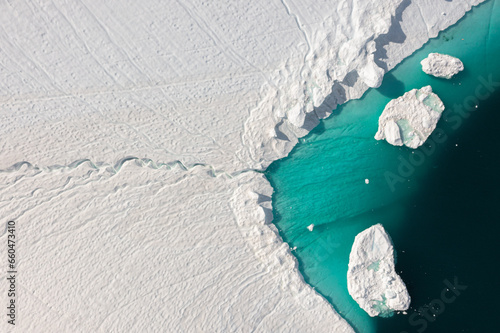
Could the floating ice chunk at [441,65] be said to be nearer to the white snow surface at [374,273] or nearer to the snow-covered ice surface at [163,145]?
the snow-covered ice surface at [163,145]

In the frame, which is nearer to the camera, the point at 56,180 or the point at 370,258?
the point at 56,180

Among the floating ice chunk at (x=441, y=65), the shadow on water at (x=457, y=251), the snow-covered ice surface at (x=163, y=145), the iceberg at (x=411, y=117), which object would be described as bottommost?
the shadow on water at (x=457, y=251)

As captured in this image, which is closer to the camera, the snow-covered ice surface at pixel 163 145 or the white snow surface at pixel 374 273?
the snow-covered ice surface at pixel 163 145

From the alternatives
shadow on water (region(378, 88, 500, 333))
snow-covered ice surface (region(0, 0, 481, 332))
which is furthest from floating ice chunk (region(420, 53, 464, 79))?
shadow on water (region(378, 88, 500, 333))

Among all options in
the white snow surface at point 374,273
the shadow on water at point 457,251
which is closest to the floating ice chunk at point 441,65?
the shadow on water at point 457,251

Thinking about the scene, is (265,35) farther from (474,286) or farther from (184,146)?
(474,286)

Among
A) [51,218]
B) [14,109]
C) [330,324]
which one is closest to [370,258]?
[330,324]

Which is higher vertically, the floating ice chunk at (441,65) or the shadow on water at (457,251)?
the floating ice chunk at (441,65)

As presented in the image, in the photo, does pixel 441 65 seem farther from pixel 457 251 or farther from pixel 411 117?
pixel 457 251
